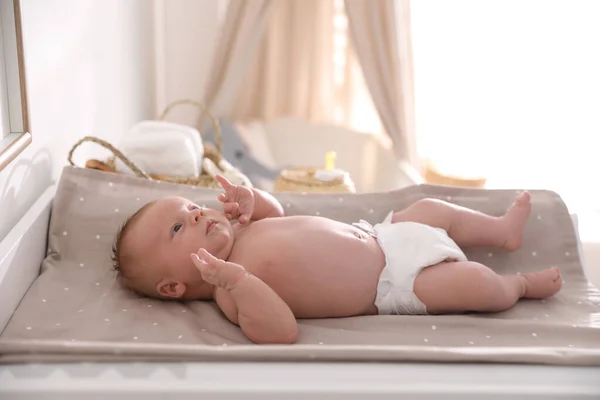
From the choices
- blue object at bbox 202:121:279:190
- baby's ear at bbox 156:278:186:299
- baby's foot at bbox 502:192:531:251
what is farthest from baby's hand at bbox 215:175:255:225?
blue object at bbox 202:121:279:190

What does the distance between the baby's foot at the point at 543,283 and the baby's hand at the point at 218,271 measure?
650mm

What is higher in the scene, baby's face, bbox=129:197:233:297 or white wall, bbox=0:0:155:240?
white wall, bbox=0:0:155:240

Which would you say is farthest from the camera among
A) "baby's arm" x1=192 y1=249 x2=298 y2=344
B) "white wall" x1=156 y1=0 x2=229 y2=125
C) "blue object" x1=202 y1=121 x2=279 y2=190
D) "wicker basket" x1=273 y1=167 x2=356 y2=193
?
"white wall" x1=156 y1=0 x2=229 y2=125

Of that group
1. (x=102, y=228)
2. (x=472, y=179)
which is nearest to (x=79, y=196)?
(x=102, y=228)

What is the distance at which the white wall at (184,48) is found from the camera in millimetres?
3283

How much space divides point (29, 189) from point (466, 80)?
231 centimetres

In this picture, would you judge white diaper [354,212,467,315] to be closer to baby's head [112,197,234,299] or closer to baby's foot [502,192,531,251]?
baby's foot [502,192,531,251]

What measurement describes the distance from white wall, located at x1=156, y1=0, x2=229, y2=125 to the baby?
1.99 m

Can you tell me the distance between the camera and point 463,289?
1.30 m

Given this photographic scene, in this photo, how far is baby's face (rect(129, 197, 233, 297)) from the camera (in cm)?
130

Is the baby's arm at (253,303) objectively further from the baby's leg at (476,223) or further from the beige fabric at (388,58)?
the beige fabric at (388,58)

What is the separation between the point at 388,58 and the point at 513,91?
650 millimetres

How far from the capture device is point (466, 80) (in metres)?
3.11

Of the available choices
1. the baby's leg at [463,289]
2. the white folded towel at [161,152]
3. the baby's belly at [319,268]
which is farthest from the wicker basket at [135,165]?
the baby's leg at [463,289]
